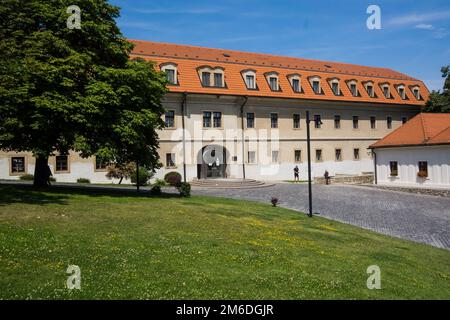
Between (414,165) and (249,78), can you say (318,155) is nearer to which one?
(249,78)

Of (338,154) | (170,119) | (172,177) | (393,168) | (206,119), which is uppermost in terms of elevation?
(206,119)

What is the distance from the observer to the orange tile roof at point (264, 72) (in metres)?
36.0

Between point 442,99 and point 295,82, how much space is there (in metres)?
18.2

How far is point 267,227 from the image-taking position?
1383 centimetres

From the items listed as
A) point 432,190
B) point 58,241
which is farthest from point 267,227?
point 432,190

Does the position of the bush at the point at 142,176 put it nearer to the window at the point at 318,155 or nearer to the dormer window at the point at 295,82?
the dormer window at the point at 295,82

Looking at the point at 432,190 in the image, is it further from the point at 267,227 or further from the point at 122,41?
the point at 122,41

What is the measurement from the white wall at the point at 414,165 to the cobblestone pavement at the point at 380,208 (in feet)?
6.77

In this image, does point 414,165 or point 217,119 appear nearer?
point 414,165

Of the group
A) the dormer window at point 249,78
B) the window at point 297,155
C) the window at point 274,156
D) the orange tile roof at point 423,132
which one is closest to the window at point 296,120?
the window at point 297,155

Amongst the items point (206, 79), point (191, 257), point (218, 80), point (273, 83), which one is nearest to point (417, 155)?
point (273, 83)

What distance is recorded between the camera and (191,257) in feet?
28.9

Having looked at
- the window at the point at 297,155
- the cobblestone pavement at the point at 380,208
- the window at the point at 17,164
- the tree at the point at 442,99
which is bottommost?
the cobblestone pavement at the point at 380,208

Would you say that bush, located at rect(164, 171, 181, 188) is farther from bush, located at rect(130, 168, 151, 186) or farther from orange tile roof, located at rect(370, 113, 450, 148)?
orange tile roof, located at rect(370, 113, 450, 148)
